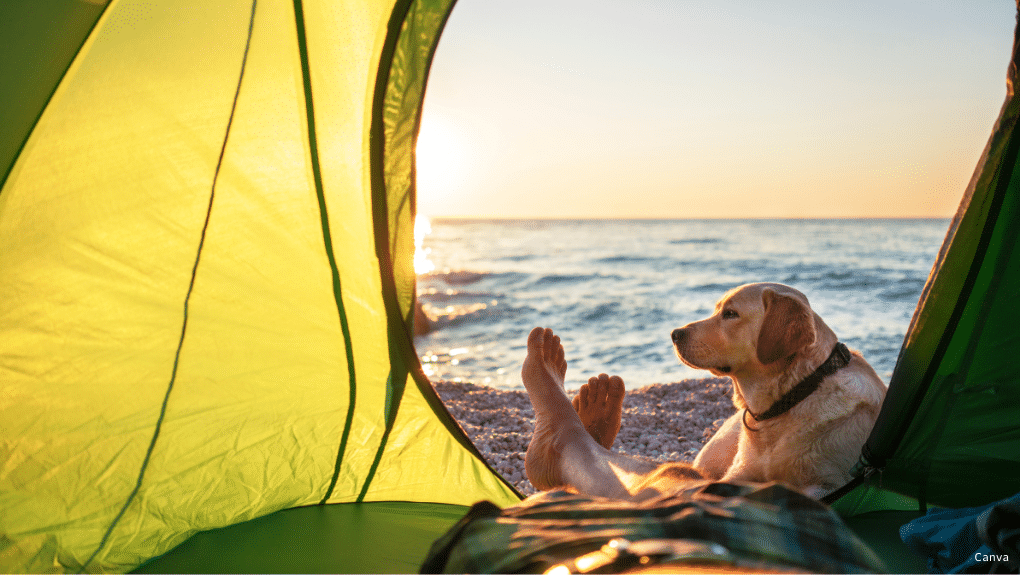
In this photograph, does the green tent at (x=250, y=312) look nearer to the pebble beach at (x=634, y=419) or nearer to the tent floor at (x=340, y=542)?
the tent floor at (x=340, y=542)

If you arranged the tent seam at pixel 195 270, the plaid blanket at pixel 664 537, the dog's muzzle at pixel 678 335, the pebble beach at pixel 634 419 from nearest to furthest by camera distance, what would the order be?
1. the plaid blanket at pixel 664 537
2. the tent seam at pixel 195 270
3. the dog's muzzle at pixel 678 335
4. the pebble beach at pixel 634 419

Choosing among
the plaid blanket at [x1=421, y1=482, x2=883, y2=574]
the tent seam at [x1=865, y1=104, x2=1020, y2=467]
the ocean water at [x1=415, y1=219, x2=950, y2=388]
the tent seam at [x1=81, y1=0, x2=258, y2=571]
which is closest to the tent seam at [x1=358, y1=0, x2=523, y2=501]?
the tent seam at [x1=81, y1=0, x2=258, y2=571]

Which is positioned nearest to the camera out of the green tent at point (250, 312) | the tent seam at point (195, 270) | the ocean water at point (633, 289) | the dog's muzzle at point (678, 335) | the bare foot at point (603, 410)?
the green tent at point (250, 312)

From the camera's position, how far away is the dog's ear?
228 cm

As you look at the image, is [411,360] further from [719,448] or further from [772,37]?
[772,37]

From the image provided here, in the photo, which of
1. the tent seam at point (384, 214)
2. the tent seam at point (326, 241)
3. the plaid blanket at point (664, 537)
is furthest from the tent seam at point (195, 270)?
the plaid blanket at point (664, 537)

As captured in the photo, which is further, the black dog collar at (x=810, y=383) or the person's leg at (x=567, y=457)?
the black dog collar at (x=810, y=383)

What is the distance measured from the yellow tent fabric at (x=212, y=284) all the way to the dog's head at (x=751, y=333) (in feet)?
3.02

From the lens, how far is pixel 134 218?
5.87 ft

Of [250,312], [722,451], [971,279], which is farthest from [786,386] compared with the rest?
[250,312]

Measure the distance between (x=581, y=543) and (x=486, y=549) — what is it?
6.4 inches

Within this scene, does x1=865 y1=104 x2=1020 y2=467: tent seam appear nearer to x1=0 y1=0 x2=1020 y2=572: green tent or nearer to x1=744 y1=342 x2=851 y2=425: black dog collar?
x1=0 y1=0 x2=1020 y2=572: green tent

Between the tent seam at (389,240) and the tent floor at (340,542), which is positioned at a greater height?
the tent seam at (389,240)

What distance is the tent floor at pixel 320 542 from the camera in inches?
70.6
